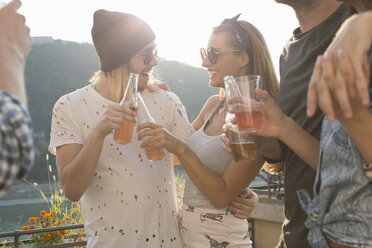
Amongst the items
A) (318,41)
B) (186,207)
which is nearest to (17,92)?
(318,41)

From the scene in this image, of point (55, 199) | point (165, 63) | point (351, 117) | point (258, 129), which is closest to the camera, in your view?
point (351, 117)

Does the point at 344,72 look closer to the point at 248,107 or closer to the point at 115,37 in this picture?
the point at 248,107

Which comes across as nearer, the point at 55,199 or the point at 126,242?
the point at 126,242

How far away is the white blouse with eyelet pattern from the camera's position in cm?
243

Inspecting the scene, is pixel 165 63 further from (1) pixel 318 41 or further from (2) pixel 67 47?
(1) pixel 318 41

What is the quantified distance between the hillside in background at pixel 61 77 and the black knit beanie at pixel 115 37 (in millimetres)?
40177

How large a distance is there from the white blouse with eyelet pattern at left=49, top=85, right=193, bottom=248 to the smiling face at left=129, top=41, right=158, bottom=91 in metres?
0.29

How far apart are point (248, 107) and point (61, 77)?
57.3 meters

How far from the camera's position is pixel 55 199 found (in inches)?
249

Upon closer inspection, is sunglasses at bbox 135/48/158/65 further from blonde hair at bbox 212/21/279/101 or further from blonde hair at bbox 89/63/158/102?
blonde hair at bbox 212/21/279/101

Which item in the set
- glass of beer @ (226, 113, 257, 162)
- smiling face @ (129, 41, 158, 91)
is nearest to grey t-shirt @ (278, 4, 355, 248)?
glass of beer @ (226, 113, 257, 162)

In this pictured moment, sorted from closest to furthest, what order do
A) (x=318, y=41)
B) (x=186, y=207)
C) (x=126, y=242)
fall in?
(x=318, y=41)
(x=126, y=242)
(x=186, y=207)

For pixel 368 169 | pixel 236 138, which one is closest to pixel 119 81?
→ pixel 236 138

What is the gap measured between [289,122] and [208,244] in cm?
117
